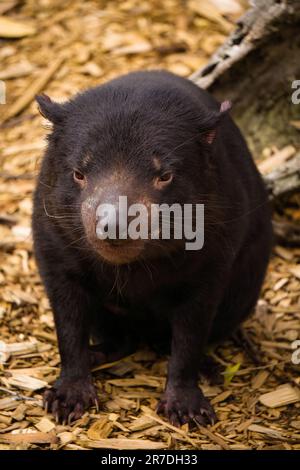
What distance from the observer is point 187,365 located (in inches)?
189

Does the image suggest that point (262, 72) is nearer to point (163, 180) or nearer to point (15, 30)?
point (163, 180)

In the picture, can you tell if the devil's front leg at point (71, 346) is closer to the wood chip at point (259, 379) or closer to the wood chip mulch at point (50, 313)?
the wood chip mulch at point (50, 313)

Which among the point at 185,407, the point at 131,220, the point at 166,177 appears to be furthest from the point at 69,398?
the point at 166,177

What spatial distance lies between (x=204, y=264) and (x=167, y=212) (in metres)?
0.56

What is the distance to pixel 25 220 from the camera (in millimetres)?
6559

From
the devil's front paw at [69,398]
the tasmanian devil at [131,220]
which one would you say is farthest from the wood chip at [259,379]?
the devil's front paw at [69,398]

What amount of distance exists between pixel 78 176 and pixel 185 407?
149 centimetres

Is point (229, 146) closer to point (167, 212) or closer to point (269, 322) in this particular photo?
point (167, 212)

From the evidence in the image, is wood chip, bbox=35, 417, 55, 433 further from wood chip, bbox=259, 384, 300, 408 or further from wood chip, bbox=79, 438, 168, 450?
wood chip, bbox=259, 384, 300, 408

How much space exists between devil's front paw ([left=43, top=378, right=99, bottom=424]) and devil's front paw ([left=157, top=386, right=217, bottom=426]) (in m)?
0.40

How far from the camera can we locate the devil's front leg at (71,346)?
4.73 meters


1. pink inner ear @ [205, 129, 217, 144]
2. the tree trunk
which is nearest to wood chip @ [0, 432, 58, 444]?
pink inner ear @ [205, 129, 217, 144]

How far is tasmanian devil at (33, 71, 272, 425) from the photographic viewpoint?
4.10 m

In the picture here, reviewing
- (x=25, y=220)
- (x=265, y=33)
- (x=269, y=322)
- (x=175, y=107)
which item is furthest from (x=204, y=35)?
(x=175, y=107)
